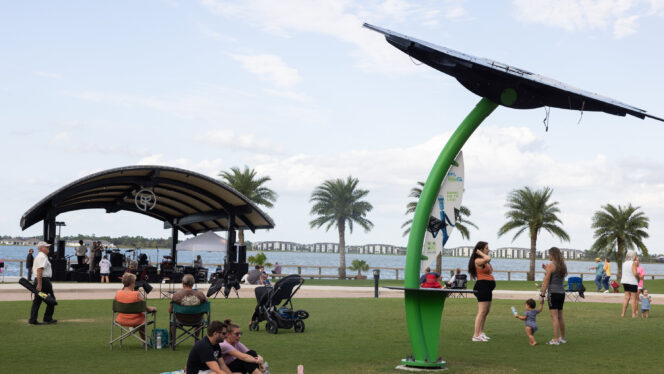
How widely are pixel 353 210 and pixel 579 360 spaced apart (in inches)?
1944

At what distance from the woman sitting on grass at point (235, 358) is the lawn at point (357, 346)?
4.43 feet

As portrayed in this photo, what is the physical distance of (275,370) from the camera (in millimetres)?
8773

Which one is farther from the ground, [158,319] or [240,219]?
[240,219]

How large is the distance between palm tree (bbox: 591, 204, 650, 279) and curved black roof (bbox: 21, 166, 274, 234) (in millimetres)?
26976

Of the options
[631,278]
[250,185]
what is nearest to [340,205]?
[250,185]

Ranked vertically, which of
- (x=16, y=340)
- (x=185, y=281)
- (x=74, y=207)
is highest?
(x=74, y=207)

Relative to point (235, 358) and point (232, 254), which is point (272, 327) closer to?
point (235, 358)

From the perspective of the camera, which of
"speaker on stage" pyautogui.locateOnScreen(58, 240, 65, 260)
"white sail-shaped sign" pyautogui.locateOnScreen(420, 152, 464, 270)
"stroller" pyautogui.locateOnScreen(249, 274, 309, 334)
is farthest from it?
"speaker on stage" pyautogui.locateOnScreen(58, 240, 65, 260)

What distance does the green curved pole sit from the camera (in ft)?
29.6

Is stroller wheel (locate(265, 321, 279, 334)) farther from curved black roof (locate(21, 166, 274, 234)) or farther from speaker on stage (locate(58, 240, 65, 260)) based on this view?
speaker on stage (locate(58, 240, 65, 260))

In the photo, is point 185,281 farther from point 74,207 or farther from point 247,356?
point 74,207

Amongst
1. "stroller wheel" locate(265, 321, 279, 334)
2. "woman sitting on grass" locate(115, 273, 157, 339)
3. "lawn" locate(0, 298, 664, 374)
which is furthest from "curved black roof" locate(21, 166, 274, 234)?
"woman sitting on grass" locate(115, 273, 157, 339)

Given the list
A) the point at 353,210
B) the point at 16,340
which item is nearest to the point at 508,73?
the point at 16,340

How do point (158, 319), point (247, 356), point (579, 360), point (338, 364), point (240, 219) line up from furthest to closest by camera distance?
1. point (240, 219)
2. point (158, 319)
3. point (579, 360)
4. point (338, 364)
5. point (247, 356)
